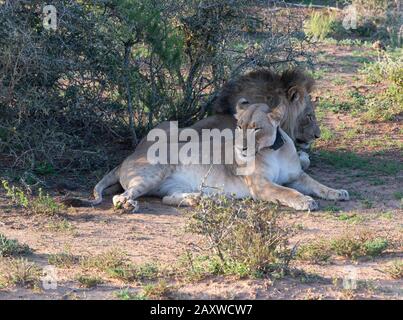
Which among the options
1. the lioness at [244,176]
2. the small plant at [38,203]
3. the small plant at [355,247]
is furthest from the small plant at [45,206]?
the small plant at [355,247]

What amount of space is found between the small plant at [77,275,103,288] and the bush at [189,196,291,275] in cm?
75

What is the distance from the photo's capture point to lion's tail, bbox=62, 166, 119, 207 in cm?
787

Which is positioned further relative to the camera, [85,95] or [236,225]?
[85,95]

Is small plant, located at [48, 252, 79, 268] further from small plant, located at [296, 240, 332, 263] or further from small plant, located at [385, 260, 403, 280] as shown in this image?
small plant, located at [385, 260, 403, 280]

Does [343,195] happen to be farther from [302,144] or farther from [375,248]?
[375,248]

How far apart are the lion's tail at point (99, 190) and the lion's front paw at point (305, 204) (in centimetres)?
179

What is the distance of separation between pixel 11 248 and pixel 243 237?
69.1 inches

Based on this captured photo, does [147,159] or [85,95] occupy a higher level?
[85,95]

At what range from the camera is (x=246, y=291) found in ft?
18.6

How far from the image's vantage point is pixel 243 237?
591 cm
